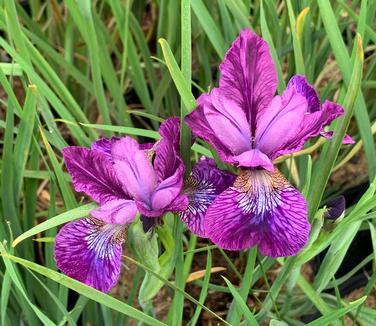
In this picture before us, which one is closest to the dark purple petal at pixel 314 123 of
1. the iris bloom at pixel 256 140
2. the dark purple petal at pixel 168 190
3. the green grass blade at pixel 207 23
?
the iris bloom at pixel 256 140

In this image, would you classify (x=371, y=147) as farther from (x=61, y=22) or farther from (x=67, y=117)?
(x=61, y=22)

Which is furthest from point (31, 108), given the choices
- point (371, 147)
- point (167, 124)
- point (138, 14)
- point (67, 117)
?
point (138, 14)

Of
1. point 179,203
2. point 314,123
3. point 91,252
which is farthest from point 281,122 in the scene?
point 91,252

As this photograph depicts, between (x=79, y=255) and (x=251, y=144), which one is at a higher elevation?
(x=251, y=144)

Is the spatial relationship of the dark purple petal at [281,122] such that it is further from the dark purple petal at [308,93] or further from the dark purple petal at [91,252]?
the dark purple petal at [91,252]

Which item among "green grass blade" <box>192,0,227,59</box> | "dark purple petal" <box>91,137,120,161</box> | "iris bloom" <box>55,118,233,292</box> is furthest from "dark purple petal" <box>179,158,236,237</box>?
"green grass blade" <box>192,0,227,59</box>

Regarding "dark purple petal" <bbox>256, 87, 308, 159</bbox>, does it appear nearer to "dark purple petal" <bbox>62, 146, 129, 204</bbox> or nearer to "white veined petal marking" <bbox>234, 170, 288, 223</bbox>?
"white veined petal marking" <bbox>234, 170, 288, 223</bbox>

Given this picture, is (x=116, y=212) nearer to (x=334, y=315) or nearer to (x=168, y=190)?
(x=168, y=190)
